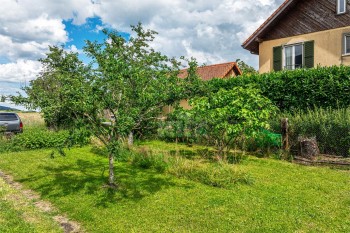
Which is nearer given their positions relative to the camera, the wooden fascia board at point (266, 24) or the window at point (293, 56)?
the wooden fascia board at point (266, 24)

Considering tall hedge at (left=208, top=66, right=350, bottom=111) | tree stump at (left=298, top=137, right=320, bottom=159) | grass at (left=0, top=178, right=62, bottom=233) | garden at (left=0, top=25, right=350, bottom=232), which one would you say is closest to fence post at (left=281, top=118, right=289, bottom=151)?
→ garden at (left=0, top=25, right=350, bottom=232)

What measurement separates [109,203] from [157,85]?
273 centimetres

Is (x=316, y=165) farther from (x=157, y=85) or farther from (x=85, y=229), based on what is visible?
(x=85, y=229)

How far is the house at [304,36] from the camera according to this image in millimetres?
14867

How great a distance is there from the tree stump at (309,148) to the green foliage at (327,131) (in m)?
0.57

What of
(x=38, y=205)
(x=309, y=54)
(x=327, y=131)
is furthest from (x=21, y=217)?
(x=309, y=54)

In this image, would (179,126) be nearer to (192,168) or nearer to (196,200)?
(192,168)

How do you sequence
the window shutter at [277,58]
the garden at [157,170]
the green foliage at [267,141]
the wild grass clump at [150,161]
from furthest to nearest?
1. the window shutter at [277,58]
2. the green foliage at [267,141]
3. the wild grass clump at [150,161]
4. the garden at [157,170]

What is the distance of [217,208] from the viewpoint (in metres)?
5.17

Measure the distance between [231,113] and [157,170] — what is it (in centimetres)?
302

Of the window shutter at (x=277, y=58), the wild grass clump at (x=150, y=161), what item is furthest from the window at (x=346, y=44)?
the wild grass clump at (x=150, y=161)

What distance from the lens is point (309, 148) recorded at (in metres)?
9.09

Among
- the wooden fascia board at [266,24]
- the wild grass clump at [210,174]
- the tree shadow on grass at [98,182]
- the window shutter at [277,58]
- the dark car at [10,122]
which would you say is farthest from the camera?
the window shutter at [277,58]

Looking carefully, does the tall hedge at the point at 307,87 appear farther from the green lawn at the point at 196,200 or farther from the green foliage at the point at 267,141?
the green lawn at the point at 196,200
